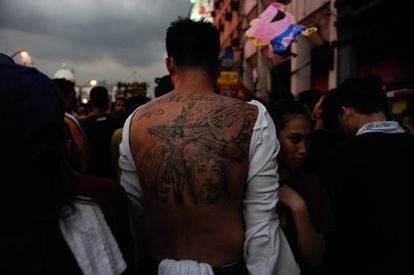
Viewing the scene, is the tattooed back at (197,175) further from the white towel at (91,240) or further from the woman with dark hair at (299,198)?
the white towel at (91,240)

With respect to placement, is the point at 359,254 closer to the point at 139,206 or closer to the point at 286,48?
the point at 139,206

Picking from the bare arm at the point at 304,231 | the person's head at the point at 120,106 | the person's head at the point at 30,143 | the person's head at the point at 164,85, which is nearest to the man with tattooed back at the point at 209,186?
the bare arm at the point at 304,231

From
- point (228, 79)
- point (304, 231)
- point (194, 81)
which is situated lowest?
point (304, 231)

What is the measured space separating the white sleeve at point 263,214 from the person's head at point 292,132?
326mm

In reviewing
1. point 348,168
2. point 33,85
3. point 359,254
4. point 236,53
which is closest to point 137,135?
point 33,85

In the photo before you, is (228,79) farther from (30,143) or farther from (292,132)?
(30,143)

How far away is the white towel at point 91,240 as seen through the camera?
1354 mm

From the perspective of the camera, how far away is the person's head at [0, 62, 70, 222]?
48.3 inches

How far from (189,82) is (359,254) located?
4.98 feet

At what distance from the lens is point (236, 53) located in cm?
2784

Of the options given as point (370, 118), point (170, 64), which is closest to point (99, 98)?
point (170, 64)

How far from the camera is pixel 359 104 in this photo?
2865 millimetres

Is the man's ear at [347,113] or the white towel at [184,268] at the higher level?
the man's ear at [347,113]

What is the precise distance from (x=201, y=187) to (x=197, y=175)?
0.06m
